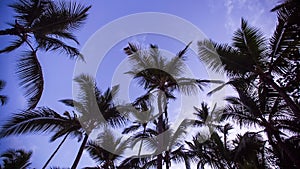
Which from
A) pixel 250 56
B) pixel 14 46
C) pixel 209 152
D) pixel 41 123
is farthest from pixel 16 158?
pixel 250 56

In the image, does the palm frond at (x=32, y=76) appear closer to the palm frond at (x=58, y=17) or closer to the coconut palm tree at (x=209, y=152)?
the palm frond at (x=58, y=17)

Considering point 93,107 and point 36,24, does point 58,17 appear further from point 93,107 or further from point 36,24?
point 93,107

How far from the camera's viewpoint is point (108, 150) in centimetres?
1323

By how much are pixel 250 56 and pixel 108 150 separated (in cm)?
949

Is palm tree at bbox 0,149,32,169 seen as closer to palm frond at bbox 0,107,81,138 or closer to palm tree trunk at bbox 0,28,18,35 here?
palm frond at bbox 0,107,81,138

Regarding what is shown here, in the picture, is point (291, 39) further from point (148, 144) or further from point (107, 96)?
point (148, 144)

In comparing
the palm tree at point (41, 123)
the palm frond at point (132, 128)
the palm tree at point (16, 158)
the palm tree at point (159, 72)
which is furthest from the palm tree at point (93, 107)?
the palm tree at point (16, 158)

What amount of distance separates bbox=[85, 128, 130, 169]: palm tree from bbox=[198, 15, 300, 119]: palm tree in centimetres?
718

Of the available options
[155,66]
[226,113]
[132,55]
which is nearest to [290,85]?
[226,113]

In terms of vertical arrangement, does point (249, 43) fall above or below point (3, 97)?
above

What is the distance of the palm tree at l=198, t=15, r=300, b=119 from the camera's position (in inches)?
295

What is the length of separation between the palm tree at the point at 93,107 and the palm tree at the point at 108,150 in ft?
10.2

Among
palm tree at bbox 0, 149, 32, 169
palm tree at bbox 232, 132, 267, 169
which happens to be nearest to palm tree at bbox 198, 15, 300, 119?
palm tree at bbox 232, 132, 267, 169

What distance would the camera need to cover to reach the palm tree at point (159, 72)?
12.2 metres
